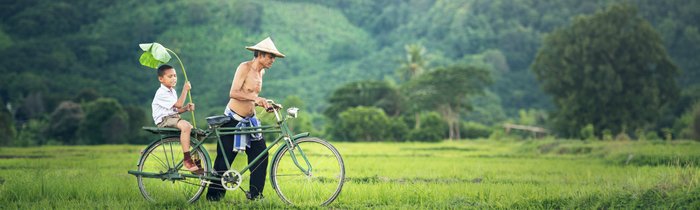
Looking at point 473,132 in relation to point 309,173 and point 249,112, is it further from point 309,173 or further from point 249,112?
point 309,173

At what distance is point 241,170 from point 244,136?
373 mm

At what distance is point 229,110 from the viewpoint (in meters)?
8.27

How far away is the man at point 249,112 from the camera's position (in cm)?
808

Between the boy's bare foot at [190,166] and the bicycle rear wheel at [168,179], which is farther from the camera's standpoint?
the bicycle rear wheel at [168,179]

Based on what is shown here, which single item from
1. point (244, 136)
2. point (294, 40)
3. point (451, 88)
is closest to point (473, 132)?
point (451, 88)

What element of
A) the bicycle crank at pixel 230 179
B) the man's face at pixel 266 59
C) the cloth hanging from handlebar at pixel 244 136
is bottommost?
the bicycle crank at pixel 230 179

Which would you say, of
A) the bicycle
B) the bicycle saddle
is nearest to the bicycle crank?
the bicycle

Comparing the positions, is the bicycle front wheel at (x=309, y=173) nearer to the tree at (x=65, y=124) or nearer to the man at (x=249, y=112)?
the man at (x=249, y=112)

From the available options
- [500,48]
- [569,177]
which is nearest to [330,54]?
[500,48]

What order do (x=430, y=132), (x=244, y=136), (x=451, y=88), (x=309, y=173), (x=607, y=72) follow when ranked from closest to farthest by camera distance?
1. (x=309, y=173)
2. (x=244, y=136)
3. (x=607, y=72)
4. (x=430, y=132)
5. (x=451, y=88)

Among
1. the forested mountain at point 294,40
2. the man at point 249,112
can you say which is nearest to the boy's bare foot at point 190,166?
the man at point 249,112

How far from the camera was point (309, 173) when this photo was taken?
793 centimetres

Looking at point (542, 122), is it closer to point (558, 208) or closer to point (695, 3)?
point (695, 3)

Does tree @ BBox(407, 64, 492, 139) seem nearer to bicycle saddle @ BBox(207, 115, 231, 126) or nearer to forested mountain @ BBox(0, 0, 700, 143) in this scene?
forested mountain @ BBox(0, 0, 700, 143)
